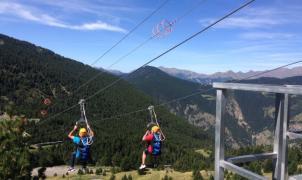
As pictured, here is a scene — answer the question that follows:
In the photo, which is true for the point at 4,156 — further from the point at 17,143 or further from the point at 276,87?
the point at 276,87

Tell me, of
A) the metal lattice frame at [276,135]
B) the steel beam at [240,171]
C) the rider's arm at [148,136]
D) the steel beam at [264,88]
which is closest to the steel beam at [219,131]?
the metal lattice frame at [276,135]

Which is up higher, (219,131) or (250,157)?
(219,131)

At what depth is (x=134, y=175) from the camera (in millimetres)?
150500

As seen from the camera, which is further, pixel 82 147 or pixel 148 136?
pixel 82 147

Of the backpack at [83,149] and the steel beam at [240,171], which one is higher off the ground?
the steel beam at [240,171]

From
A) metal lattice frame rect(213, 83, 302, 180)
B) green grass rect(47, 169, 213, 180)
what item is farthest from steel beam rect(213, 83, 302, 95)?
green grass rect(47, 169, 213, 180)

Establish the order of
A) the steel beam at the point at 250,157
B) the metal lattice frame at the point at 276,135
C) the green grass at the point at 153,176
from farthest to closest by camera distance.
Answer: the green grass at the point at 153,176, the steel beam at the point at 250,157, the metal lattice frame at the point at 276,135

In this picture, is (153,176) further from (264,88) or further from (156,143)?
(264,88)

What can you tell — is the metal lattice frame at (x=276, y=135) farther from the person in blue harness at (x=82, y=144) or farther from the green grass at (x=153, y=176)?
the green grass at (x=153, y=176)

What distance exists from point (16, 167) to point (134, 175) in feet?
408

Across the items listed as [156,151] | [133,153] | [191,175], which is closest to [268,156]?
[156,151]

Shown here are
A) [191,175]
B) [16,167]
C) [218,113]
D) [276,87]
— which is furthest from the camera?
[191,175]

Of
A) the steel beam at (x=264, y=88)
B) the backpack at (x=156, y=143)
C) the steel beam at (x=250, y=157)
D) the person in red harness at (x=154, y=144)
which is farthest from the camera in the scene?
the backpack at (x=156, y=143)

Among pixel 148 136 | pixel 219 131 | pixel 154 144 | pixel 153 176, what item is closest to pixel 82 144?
pixel 148 136
